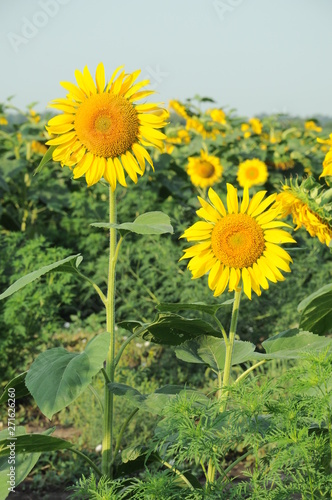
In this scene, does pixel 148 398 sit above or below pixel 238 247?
below

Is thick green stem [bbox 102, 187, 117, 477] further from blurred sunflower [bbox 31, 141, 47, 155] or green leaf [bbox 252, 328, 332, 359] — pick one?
blurred sunflower [bbox 31, 141, 47, 155]

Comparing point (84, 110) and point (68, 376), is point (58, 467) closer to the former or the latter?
point (68, 376)

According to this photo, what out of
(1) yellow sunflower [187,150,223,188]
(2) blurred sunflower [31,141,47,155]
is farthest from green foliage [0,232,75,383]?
(2) blurred sunflower [31,141,47,155]

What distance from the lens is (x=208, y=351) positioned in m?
2.28

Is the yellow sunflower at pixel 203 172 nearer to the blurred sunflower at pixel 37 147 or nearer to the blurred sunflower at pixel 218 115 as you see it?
the blurred sunflower at pixel 37 147

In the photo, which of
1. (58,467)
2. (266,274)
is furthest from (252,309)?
(266,274)

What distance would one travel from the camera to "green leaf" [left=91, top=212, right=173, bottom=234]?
6.38 ft

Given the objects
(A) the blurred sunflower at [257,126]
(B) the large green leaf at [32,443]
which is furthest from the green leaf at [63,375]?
(A) the blurred sunflower at [257,126]

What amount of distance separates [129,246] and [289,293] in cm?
110

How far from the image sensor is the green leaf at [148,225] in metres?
1.94

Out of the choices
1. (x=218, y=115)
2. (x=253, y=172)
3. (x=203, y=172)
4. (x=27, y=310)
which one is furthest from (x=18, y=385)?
(x=218, y=115)

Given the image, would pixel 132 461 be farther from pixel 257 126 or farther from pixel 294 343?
pixel 257 126

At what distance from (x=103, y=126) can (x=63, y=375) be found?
695 mm

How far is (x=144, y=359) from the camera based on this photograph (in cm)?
429
